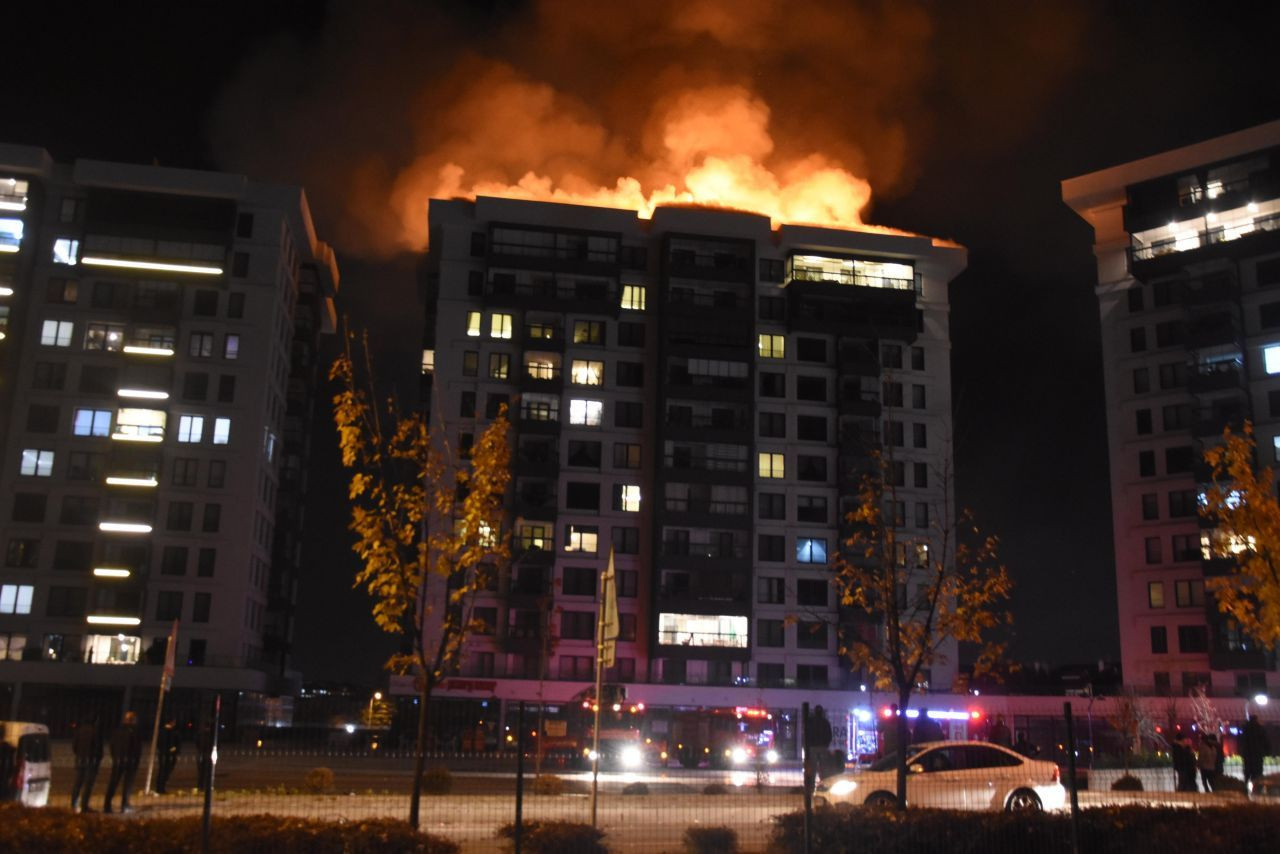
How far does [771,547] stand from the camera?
89750 mm

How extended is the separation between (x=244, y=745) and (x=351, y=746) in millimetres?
6027

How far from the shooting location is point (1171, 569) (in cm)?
8531

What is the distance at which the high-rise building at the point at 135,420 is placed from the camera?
270ft

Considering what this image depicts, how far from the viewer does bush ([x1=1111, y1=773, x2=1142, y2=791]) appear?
3653 cm

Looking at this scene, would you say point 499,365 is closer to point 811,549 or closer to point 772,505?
point 772,505

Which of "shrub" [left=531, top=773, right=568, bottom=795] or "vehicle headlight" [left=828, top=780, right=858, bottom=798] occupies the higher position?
"vehicle headlight" [left=828, top=780, right=858, bottom=798]

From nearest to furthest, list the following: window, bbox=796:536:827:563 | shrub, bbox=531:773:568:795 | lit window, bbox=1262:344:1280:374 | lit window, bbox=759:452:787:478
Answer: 1. shrub, bbox=531:773:568:795
2. lit window, bbox=1262:344:1280:374
3. window, bbox=796:536:827:563
4. lit window, bbox=759:452:787:478

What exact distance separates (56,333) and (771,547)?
53768 millimetres

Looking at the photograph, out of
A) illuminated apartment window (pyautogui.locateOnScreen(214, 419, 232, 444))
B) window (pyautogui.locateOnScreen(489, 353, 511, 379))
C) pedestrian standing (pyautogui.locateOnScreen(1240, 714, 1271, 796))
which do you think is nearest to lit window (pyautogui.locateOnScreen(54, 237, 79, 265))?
illuminated apartment window (pyautogui.locateOnScreen(214, 419, 232, 444))

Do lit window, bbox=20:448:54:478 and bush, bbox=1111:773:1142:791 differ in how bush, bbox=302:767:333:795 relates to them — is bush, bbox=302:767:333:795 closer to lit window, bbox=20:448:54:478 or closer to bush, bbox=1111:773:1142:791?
bush, bbox=1111:773:1142:791

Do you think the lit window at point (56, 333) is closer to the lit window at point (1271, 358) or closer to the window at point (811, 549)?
the window at point (811, 549)

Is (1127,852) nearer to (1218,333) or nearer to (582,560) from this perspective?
(582,560)

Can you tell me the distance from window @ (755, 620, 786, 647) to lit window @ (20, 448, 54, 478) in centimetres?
5077

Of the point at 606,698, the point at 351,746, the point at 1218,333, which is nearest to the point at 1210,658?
the point at 1218,333
